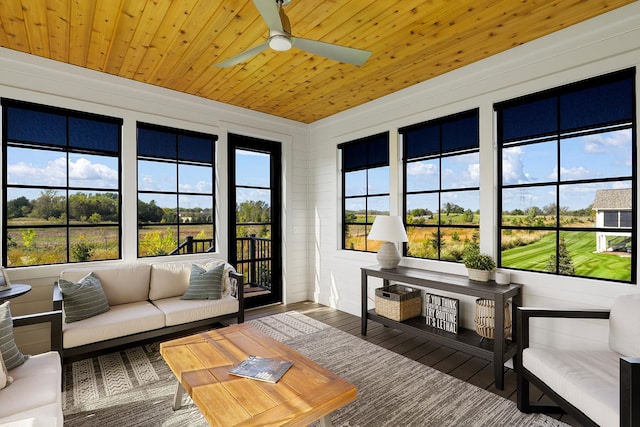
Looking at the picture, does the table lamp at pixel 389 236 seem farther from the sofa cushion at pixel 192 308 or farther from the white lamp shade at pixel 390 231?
the sofa cushion at pixel 192 308

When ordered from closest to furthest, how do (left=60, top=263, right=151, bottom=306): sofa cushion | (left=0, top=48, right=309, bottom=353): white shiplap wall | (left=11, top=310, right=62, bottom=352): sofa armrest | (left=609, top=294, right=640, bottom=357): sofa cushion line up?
(left=609, top=294, right=640, bottom=357): sofa cushion, (left=11, top=310, right=62, bottom=352): sofa armrest, (left=0, top=48, right=309, bottom=353): white shiplap wall, (left=60, top=263, right=151, bottom=306): sofa cushion

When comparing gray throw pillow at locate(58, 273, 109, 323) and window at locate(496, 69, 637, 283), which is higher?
window at locate(496, 69, 637, 283)

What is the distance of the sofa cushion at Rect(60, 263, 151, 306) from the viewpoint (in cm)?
319

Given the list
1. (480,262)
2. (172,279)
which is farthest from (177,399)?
(480,262)

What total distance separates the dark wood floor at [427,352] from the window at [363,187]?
3.40 feet

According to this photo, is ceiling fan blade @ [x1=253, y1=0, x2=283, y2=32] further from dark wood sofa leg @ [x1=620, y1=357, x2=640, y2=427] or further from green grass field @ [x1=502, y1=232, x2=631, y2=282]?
green grass field @ [x1=502, y1=232, x2=631, y2=282]

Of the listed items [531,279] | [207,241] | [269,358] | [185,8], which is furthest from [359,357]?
[185,8]

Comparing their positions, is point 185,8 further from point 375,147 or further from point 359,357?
point 359,357

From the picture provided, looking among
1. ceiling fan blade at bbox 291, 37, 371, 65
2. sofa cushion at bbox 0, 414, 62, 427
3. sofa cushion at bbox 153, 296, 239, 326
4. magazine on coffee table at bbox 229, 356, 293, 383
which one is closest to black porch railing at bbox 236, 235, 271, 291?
sofa cushion at bbox 153, 296, 239, 326

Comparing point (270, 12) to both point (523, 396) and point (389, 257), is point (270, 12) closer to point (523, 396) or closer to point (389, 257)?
point (389, 257)

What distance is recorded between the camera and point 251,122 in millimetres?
4684

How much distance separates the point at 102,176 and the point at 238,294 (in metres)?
2.04

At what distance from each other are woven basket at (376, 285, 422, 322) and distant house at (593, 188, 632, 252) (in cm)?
167

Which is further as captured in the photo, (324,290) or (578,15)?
(324,290)
